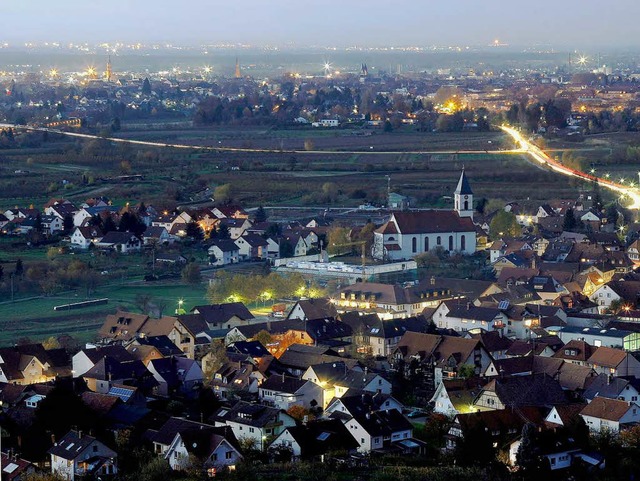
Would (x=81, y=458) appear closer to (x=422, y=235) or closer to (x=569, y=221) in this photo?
(x=422, y=235)

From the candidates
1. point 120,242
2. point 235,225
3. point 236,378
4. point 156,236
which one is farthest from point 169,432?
point 235,225

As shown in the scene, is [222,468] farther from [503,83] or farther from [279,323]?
[503,83]

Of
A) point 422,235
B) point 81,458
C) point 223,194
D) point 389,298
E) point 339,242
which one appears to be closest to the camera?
point 81,458

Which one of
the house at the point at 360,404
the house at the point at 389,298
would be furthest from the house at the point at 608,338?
the house at the point at 360,404

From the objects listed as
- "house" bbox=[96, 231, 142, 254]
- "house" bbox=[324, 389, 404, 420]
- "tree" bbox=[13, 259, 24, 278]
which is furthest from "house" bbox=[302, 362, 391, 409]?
"house" bbox=[96, 231, 142, 254]

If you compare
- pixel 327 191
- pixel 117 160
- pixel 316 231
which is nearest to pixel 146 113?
pixel 117 160

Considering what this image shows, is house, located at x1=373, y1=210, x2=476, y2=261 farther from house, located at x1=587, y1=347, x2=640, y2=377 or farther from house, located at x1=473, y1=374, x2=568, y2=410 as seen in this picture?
house, located at x1=473, y1=374, x2=568, y2=410
